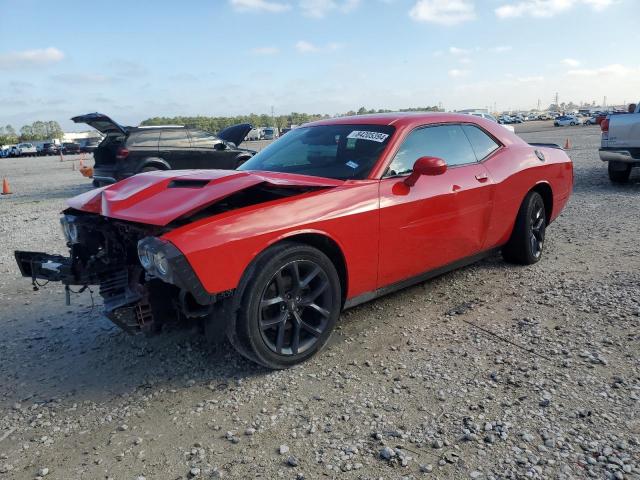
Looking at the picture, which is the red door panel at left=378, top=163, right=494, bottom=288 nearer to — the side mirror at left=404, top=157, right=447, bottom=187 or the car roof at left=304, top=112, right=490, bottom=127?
the side mirror at left=404, top=157, right=447, bottom=187

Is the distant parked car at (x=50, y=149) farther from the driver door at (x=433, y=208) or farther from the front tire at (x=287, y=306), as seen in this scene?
the front tire at (x=287, y=306)

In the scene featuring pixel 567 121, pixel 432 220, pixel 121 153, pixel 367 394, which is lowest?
pixel 367 394

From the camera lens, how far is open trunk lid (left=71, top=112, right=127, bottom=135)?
945cm

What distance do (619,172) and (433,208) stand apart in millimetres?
8114

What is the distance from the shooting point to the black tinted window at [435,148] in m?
3.73

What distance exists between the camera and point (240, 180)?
10.1 ft

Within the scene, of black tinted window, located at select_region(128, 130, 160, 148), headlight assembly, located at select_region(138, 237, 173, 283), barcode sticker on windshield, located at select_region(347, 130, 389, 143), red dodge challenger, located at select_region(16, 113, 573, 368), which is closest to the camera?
headlight assembly, located at select_region(138, 237, 173, 283)

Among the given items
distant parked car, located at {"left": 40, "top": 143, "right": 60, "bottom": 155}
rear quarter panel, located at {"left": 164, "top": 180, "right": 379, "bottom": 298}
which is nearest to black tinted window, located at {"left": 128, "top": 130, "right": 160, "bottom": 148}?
rear quarter panel, located at {"left": 164, "top": 180, "right": 379, "bottom": 298}

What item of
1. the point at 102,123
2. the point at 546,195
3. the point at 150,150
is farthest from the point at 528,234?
the point at 102,123

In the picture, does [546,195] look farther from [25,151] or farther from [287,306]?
[25,151]

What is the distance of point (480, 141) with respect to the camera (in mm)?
4512

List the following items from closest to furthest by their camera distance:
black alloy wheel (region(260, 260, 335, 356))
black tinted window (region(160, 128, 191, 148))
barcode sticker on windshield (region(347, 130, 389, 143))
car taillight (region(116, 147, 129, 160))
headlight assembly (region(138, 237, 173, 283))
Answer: headlight assembly (region(138, 237, 173, 283)) → black alloy wheel (region(260, 260, 335, 356)) → barcode sticker on windshield (region(347, 130, 389, 143)) → car taillight (region(116, 147, 129, 160)) → black tinted window (region(160, 128, 191, 148))

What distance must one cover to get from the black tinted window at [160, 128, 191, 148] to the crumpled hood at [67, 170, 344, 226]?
7.55 metres

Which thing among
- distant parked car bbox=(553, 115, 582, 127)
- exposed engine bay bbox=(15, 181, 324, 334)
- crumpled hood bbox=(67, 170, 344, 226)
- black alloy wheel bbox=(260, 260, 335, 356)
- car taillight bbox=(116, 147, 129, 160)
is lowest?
black alloy wheel bbox=(260, 260, 335, 356)
